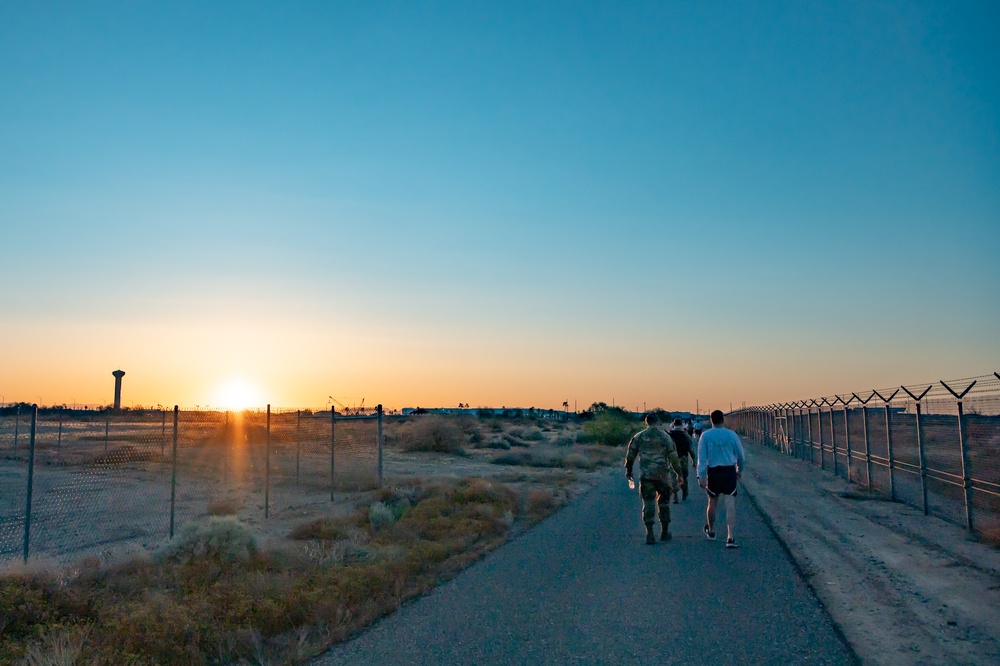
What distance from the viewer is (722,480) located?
1203cm

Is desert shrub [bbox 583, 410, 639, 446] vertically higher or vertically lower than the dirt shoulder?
higher

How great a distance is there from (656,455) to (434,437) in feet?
108

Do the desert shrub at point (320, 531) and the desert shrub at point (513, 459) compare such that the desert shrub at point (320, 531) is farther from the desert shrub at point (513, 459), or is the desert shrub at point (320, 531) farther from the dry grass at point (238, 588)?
the desert shrub at point (513, 459)

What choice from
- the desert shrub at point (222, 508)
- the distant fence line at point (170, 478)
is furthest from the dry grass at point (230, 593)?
the desert shrub at point (222, 508)

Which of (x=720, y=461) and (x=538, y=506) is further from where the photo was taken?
(x=538, y=506)

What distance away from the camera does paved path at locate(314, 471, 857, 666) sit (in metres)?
6.51

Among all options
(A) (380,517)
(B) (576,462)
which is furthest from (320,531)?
(B) (576,462)

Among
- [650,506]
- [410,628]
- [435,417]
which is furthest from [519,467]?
[410,628]

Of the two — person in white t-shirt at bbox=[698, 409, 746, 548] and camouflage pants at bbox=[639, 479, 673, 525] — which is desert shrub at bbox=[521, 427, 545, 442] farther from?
person in white t-shirt at bbox=[698, 409, 746, 548]

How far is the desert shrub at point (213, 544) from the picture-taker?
11578 millimetres

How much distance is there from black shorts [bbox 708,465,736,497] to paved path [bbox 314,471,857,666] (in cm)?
84

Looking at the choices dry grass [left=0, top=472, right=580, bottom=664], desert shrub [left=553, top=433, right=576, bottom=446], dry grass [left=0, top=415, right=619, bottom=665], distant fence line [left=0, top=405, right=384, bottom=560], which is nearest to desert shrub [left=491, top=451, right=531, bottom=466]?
distant fence line [left=0, top=405, right=384, bottom=560]

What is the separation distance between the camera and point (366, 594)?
9.05 m

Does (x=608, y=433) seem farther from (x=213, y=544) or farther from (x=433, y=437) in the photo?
(x=213, y=544)
